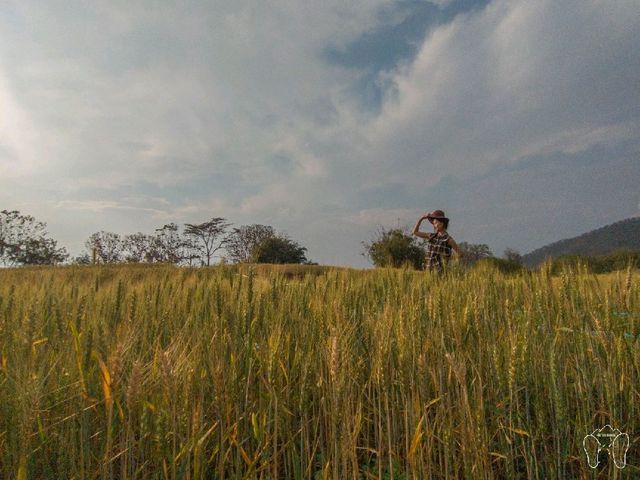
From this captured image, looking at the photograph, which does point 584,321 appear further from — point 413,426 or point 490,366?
point 413,426

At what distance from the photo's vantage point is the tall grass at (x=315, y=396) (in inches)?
43.8

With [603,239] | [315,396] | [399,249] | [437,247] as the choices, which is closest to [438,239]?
[437,247]

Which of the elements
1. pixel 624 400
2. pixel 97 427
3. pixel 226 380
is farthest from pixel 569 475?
pixel 97 427

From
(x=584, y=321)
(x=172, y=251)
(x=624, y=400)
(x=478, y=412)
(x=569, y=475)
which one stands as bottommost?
(x=569, y=475)

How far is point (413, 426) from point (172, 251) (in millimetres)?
39006

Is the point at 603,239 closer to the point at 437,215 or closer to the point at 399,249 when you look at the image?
the point at 399,249

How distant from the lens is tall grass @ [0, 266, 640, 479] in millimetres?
1112

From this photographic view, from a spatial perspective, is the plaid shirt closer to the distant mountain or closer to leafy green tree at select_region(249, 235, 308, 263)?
leafy green tree at select_region(249, 235, 308, 263)

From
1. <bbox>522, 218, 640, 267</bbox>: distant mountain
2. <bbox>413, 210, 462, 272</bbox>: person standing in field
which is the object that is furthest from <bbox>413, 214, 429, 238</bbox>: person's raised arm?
<bbox>522, 218, 640, 267</bbox>: distant mountain

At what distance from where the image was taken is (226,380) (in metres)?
1.42

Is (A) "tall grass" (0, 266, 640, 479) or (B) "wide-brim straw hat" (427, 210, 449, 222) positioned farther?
(B) "wide-brim straw hat" (427, 210, 449, 222)

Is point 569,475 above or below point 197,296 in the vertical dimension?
below

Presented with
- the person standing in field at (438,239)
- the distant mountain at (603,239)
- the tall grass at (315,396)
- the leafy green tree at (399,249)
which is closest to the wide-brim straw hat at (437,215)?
the person standing in field at (438,239)

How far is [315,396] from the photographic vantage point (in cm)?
153
